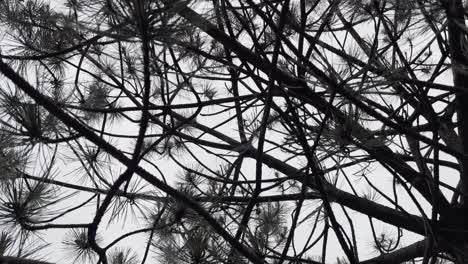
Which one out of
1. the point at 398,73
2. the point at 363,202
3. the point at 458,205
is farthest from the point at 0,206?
the point at 458,205

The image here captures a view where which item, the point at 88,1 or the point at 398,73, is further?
the point at 398,73

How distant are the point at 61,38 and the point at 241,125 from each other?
0.72m

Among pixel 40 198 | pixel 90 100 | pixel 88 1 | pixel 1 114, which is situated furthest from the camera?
pixel 90 100

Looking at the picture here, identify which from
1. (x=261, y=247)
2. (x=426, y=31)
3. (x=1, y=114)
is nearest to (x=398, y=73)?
(x=426, y=31)

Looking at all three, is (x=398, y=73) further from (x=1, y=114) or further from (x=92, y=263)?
(x=92, y=263)

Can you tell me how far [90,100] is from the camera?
203 centimetres

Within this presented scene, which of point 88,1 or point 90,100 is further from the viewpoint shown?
point 90,100

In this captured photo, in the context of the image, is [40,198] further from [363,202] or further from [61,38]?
[363,202]

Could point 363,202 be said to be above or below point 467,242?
above

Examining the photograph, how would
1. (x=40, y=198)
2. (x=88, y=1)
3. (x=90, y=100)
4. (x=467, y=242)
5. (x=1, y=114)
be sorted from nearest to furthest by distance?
1. (x=88, y=1)
2. (x=1, y=114)
3. (x=40, y=198)
4. (x=467, y=242)
5. (x=90, y=100)

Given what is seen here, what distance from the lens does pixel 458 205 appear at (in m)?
1.92

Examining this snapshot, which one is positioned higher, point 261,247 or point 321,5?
point 321,5

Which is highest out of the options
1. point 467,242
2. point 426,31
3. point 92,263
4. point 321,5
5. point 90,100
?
point 321,5

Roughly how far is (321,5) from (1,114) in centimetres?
125
